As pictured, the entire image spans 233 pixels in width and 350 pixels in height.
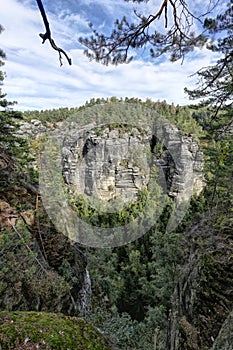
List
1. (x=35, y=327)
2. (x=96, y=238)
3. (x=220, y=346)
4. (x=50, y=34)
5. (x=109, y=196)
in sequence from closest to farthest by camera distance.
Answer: (x=50, y=34) < (x=35, y=327) < (x=220, y=346) < (x=96, y=238) < (x=109, y=196)

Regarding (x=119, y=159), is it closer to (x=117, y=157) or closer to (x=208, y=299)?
(x=117, y=157)

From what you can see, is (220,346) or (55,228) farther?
(55,228)

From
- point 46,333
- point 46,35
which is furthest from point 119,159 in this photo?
point 46,35

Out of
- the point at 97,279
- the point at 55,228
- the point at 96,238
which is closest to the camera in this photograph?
the point at 55,228

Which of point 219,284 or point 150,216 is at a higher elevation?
point 219,284

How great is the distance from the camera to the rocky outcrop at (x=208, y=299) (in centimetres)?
298

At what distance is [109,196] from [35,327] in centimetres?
3355

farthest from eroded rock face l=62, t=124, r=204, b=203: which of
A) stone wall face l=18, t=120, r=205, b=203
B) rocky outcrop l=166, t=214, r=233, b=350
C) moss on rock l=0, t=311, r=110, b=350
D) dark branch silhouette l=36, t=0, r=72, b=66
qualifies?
dark branch silhouette l=36, t=0, r=72, b=66

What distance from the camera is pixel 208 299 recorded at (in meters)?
3.50

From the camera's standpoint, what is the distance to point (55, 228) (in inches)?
209

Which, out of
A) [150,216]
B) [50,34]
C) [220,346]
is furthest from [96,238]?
[50,34]

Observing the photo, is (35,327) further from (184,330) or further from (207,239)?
(207,239)

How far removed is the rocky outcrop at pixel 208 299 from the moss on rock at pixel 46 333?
120cm

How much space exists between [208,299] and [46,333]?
2470 millimetres
